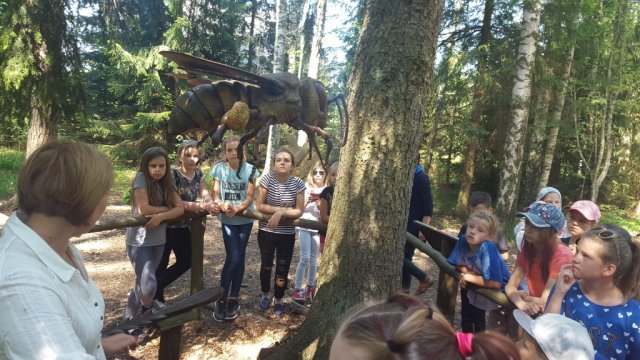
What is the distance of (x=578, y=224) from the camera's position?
3418mm

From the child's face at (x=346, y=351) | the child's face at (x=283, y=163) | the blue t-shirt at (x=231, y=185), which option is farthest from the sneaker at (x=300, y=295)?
the child's face at (x=346, y=351)

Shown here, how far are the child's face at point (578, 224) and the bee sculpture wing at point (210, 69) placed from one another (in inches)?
107

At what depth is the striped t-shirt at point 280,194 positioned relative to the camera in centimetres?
407

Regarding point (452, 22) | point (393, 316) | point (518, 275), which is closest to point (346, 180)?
point (518, 275)

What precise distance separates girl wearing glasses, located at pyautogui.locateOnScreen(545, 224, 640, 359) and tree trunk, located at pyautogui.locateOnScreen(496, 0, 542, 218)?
7884 millimetres

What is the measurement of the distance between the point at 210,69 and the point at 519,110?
28.5 feet

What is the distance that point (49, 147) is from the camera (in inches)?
47.5

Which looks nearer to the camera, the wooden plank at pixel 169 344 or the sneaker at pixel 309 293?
the wooden plank at pixel 169 344

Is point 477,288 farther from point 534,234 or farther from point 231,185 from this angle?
point 231,185

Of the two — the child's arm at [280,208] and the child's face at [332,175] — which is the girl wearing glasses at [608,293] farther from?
the child's face at [332,175]

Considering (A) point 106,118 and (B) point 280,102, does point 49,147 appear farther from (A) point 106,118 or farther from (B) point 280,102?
(A) point 106,118

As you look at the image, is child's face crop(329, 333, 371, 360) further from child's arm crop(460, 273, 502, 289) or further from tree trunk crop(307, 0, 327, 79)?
tree trunk crop(307, 0, 327, 79)

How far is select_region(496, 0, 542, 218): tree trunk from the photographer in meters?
9.02

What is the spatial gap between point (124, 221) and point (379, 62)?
229 centimetres
